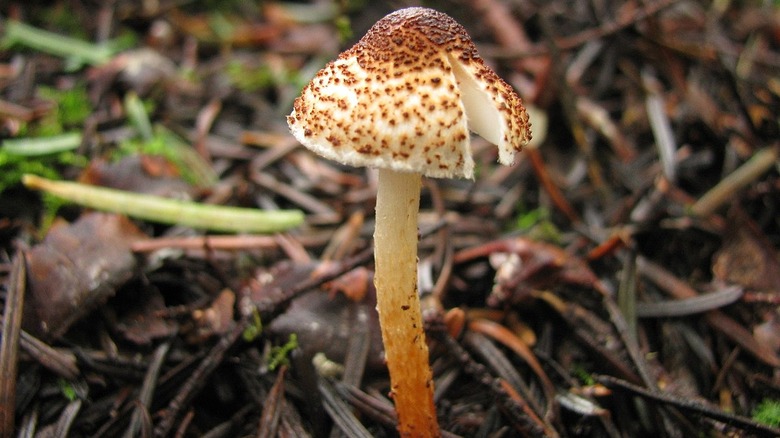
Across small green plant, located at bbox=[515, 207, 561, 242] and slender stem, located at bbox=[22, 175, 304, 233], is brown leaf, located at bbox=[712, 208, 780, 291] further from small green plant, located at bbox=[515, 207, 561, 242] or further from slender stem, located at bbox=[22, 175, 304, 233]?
slender stem, located at bbox=[22, 175, 304, 233]

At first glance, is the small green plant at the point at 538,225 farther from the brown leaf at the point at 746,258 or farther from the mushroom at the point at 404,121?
the mushroom at the point at 404,121

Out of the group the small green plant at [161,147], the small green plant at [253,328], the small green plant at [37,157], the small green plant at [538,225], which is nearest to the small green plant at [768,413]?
the small green plant at [538,225]

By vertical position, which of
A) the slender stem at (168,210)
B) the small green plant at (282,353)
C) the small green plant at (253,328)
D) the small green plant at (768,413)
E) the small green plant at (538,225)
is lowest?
the small green plant at (282,353)

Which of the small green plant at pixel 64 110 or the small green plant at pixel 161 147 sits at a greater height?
the small green plant at pixel 64 110

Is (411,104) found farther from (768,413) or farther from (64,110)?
(64,110)

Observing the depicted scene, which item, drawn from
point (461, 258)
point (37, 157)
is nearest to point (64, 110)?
point (37, 157)

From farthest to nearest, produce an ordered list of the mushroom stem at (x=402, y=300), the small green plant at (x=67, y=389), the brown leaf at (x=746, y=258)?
1. the brown leaf at (x=746, y=258)
2. the small green plant at (x=67, y=389)
3. the mushroom stem at (x=402, y=300)

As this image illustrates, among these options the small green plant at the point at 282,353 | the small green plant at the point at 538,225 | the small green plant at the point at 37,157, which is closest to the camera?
the small green plant at the point at 282,353
